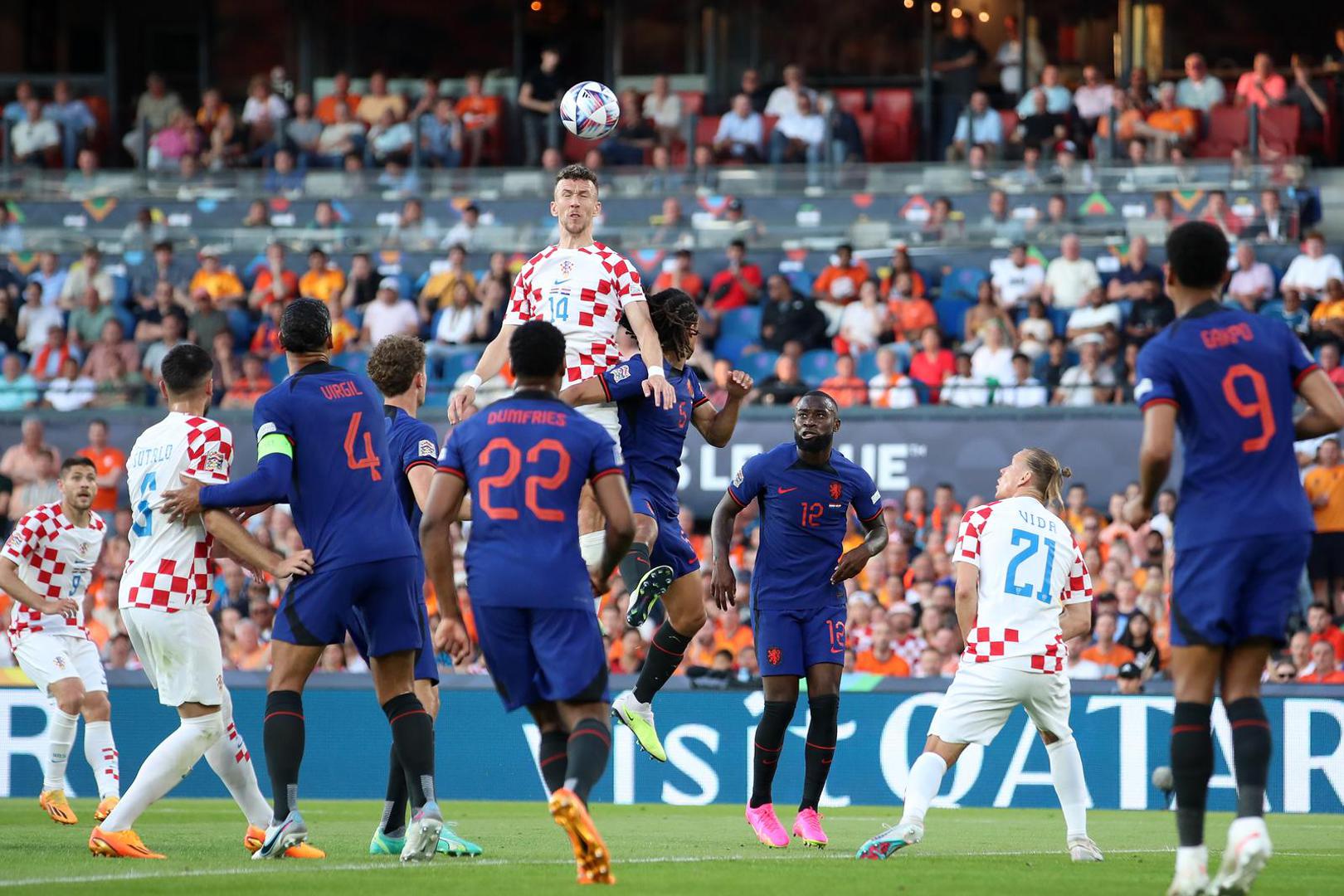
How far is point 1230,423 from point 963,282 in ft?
45.4

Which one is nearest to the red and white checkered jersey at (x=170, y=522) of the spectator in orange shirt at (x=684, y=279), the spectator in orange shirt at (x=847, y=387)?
the spectator in orange shirt at (x=847, y=387)

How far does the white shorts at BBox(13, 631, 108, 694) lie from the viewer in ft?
40.6

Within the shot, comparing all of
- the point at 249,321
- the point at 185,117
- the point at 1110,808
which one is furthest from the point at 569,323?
the point at 185,117

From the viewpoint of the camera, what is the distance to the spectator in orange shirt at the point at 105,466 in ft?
65.3

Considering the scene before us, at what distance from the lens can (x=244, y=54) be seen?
30297mm

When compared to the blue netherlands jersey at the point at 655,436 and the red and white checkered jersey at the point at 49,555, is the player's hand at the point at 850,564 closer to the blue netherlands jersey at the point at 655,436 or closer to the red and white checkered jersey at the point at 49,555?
the blue netherlands jersey at the point at 655,436

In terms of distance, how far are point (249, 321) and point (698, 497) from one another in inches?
250

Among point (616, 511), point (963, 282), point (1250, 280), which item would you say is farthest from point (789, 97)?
point (616, 511)

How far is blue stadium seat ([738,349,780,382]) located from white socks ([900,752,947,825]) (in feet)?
36.8

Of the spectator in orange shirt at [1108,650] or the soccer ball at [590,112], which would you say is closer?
the soccer ball at [590,112]

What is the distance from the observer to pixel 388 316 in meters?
21.1

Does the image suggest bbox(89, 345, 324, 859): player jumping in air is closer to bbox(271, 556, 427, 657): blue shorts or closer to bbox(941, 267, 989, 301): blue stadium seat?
bbox(271, 556, 427, 657): blue shorts

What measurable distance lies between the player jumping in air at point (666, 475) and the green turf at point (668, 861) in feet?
2.95

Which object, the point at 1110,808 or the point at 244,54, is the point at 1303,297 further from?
the point at 244,54
